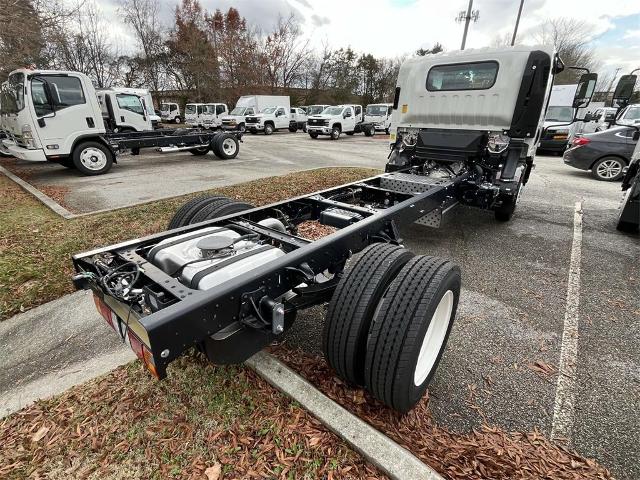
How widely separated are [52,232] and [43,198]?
2.64 m

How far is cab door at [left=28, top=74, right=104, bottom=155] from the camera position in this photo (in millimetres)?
7906

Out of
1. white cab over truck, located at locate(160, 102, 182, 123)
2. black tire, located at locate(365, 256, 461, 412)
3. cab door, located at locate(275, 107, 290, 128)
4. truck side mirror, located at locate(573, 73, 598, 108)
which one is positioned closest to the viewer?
black tire, located at locate(365, 256, 461, 412)

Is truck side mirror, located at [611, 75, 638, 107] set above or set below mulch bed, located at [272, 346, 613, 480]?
above

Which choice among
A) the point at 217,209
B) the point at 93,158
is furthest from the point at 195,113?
the point at 217,209

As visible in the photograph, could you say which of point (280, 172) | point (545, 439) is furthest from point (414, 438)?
point (280, 172)

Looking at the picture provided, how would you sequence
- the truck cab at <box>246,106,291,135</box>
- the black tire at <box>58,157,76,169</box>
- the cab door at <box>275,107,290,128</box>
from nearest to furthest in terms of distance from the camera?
1. the black tire at <box>58,157,76,169</box>
2. the truck cab at <box>246,106,291,135</box>
3. the cab door at <box>275,107,290,128</box>

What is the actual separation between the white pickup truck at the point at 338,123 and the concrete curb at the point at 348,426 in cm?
2048

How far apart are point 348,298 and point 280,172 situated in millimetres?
8404

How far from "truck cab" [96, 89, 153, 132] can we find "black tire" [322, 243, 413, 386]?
562 inches

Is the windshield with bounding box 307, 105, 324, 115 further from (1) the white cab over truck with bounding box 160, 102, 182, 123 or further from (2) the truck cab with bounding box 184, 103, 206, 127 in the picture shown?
(1) the white cab over truck with bounding box 160, 102, 182, 123

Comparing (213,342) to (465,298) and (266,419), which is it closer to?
(266,419)

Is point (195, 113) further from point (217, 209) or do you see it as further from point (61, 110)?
point (217, 209)

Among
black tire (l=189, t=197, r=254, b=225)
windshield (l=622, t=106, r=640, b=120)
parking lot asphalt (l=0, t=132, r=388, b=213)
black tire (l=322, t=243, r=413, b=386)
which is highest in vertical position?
windshield (l=622, t=106, r=640, b=120)

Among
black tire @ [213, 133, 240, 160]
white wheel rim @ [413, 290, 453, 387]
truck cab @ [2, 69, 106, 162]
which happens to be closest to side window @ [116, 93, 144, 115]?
black tire @ [213, 133, 240, 160]
